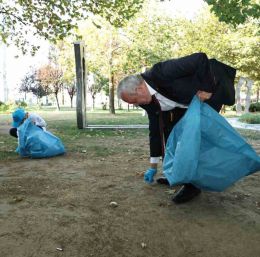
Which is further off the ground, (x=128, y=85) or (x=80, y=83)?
(x=80, y=83)

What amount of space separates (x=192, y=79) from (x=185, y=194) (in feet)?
3.83

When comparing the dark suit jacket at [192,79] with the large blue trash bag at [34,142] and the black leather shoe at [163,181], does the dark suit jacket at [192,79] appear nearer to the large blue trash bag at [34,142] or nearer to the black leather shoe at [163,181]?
the black leather shoe at [163,181]

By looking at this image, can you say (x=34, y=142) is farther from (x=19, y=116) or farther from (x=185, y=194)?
(x=185, y=194)

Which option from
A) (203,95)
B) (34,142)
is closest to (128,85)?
(203,95)

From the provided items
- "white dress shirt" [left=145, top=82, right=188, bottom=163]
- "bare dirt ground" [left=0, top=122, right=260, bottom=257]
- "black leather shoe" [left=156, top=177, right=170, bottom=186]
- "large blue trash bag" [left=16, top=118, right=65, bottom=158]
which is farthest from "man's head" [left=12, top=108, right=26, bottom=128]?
"white dress shirt" [left=145, top=82, right=188, bottom=163]

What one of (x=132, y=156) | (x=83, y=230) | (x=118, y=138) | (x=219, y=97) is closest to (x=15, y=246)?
(x=83, y=230)

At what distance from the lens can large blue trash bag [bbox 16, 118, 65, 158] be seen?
6.51m

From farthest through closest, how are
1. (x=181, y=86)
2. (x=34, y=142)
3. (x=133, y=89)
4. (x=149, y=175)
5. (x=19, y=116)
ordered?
(x=19, y=116) < (x=34, y=142) < (x=149, y=175) < (x=181, y=86) < (x=133, y=89)

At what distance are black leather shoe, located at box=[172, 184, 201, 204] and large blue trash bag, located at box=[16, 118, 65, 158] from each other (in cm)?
341

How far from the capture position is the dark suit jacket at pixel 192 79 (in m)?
3.50

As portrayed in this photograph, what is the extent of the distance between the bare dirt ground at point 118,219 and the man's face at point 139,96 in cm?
106

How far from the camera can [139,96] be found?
359cm

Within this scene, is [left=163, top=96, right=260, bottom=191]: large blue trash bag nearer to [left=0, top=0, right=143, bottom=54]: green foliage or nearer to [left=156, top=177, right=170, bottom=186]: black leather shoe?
[left=156, top=177, right=170, bottom=186]: black leather shoe

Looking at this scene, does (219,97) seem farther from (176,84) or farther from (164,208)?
(164,208)
